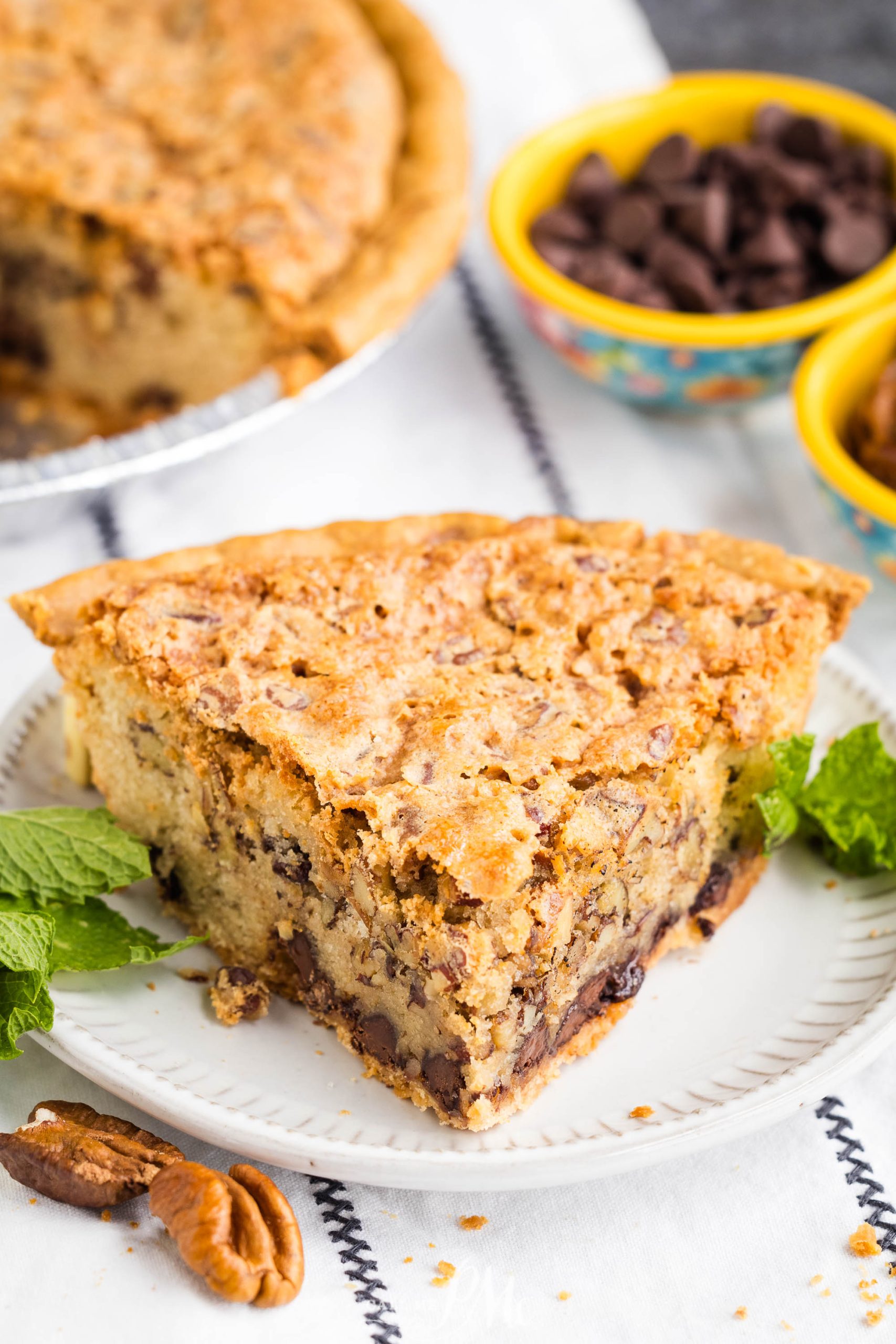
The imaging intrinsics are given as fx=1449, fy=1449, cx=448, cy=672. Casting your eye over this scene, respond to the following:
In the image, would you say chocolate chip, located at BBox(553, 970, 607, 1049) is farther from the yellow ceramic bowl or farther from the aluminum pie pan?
the aluminum pie pan

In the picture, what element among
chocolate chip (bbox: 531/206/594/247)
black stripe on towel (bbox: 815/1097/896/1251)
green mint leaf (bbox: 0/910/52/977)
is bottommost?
black stripe on towel (bbox: 815/1097/896/1251)

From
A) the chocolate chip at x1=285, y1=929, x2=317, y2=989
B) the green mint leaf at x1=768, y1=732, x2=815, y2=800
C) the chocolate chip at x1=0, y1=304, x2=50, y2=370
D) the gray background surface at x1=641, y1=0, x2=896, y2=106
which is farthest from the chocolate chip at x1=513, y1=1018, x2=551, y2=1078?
the gray background surface at x1=641, y1=0, x2=896, y2=106

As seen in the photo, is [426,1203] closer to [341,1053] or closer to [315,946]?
[341,1053]

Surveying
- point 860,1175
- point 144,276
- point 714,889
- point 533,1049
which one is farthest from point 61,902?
point 144,276

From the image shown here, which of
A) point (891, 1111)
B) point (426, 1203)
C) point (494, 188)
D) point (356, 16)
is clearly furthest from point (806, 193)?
point (426, 1203)

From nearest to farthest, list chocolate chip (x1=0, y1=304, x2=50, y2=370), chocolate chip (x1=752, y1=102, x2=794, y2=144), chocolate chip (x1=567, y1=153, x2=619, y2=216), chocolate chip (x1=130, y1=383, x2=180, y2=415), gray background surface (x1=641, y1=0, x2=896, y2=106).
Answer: chocolate chip (x1=567, y1=153, x2=619, y2=216) < chocolate chip (x1=752, y1=102, x2=794, y2=144) < chocolate chip (x1=130, y1=383, x2=180, y2=415) < chocolate chip (x1=0, y1=304, x2=50, y2=370) < gray background surface (x1=641, y1=0, x2=896, y2=106)
